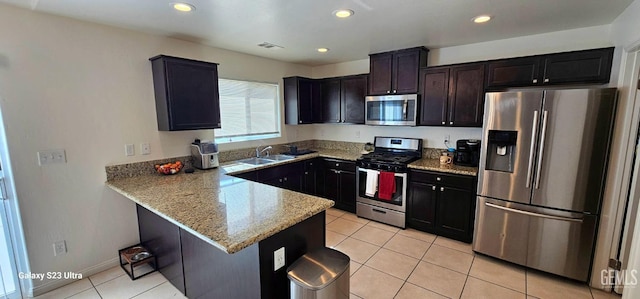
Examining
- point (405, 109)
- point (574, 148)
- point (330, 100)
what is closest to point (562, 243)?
point (574, 148)

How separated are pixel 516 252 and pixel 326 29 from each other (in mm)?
2873

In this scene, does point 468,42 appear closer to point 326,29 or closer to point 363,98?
point 363,98

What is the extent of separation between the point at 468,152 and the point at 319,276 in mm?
2532

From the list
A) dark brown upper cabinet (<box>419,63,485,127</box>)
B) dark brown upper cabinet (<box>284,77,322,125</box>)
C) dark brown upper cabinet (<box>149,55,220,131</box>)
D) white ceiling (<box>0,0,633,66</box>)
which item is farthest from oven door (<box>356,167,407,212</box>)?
dark brown upper cabinet (<box>149,55,220,131</box>)

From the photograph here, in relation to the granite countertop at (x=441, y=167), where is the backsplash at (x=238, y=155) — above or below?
above

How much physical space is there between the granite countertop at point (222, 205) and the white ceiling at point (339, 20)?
4.80 ft

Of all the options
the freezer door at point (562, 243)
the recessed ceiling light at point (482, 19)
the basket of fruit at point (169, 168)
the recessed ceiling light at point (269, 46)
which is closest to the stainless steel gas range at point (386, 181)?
the freezer door at point (562, 243)

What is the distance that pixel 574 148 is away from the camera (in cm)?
226

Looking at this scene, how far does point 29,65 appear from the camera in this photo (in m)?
2.15

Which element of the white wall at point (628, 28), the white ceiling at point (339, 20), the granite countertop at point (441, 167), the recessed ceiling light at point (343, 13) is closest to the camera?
the white wall at point (628, 28)

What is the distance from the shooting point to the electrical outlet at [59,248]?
2359mm

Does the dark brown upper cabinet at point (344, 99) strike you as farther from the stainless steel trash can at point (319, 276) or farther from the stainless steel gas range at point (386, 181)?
the stainless steel trash can at point (319, 276)

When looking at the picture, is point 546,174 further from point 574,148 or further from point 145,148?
point 145,148

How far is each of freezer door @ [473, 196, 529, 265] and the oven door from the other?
2.81ft
